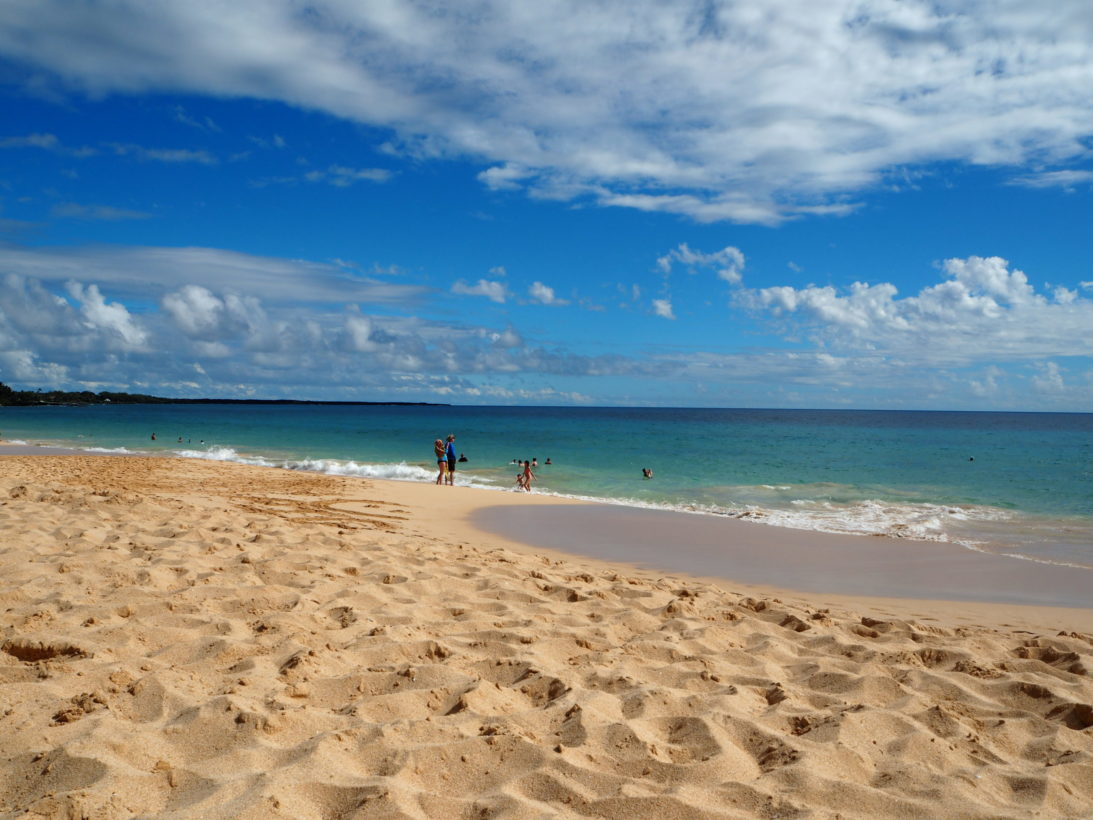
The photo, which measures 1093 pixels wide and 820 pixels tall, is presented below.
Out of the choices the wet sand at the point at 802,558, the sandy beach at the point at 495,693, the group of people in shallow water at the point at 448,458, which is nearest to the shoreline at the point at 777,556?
the wet sand at the point at 802,558

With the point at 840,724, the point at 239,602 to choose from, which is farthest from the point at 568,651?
the point at 239,602

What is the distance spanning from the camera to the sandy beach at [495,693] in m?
3.33

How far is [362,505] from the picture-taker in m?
15.7

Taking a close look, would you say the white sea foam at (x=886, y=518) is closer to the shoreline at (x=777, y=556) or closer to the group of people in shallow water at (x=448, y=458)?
the shoreline at (x=777, y=556)

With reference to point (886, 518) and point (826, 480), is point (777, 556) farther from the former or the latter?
point (826, 480)

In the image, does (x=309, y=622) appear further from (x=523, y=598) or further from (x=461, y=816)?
(x=461, y=816)

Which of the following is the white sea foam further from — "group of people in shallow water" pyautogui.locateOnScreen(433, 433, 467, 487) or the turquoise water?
"group of people in shallow water" pyautogui.locateOnScreen(433, 433, 467, 487)

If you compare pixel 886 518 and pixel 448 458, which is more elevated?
pixel 448 458

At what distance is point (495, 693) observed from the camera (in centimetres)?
444

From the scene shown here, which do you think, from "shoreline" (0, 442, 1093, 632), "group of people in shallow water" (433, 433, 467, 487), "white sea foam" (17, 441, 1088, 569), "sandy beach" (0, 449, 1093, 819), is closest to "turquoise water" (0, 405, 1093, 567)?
"white sea foam" (17, 441, 1088, 569)

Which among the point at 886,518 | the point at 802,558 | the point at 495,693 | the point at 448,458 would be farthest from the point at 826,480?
the point at 495,693

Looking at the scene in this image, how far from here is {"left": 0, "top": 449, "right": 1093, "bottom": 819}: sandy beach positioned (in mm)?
3326

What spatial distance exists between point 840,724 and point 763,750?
0.63m

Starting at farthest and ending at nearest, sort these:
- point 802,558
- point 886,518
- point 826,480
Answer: point 826,480
point 886,518
point 802,558
